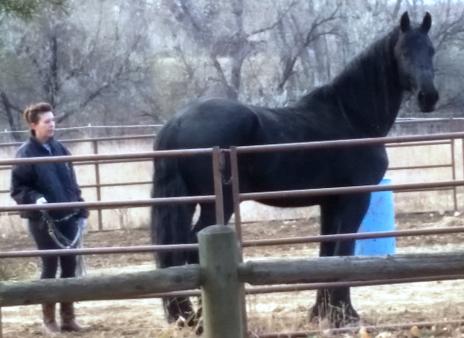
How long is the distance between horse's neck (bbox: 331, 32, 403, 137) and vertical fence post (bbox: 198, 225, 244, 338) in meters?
3.84

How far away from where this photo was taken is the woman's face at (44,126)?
6.36 metres

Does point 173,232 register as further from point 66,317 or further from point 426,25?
point 426,25

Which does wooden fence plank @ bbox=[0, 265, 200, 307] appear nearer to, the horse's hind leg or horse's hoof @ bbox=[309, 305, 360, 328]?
the horse's hind leg

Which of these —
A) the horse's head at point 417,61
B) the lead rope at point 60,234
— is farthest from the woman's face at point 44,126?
the horse's head at point 417,61

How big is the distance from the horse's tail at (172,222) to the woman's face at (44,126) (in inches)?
31.4

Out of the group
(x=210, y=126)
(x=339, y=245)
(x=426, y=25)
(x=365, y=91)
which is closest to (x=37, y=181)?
(x=210, y=126)

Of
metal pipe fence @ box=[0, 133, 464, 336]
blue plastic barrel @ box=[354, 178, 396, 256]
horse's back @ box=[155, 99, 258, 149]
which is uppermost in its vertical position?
horse's back @ box=[155, 99, 258, 149]

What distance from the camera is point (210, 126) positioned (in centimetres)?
631

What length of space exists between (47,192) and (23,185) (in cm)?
17

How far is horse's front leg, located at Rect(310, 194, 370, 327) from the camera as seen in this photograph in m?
6.29

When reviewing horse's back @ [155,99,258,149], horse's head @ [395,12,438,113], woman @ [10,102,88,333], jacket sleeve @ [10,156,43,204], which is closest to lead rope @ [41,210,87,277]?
woman @ [10,102,88,333]

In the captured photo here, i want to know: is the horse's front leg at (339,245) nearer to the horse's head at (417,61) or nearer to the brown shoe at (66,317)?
the horse's head at (417,61)

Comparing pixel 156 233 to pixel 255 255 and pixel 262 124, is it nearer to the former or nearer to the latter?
pixel 262 124

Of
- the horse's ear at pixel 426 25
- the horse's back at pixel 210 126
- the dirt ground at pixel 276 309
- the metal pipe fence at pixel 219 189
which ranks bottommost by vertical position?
the dirt ground at pixel 276 309
